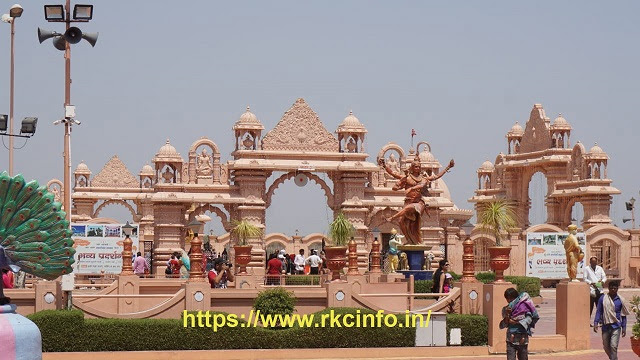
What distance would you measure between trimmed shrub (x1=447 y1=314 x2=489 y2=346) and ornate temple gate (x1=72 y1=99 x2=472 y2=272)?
23242 mm

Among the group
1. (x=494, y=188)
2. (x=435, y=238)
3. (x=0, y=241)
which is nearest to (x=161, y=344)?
(x=0, y=241)

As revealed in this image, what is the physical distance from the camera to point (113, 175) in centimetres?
6016

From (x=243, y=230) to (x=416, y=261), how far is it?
10.3 metres

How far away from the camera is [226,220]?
43031 millimetres

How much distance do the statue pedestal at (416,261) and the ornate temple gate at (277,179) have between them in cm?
1077

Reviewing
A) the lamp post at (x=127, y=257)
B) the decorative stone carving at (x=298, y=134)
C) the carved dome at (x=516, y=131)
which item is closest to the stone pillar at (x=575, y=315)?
the lamp post at (x=127, y=257)

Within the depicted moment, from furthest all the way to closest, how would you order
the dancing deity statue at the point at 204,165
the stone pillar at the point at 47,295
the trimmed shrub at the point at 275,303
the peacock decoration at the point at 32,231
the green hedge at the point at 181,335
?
the dancing deity statue at the point at 204,165, the trimmed shrub at the point at 275,303, the stone pillar at the point at 47,295, the green hedge at the point at 181,335, the peacock decoration at the point at 32,231

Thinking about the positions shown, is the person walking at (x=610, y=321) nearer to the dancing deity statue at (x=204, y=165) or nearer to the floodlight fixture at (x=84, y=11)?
the floodlight fixture at (x=84, y=11)

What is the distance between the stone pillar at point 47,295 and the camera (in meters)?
17.3

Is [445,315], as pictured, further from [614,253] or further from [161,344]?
[614,253]

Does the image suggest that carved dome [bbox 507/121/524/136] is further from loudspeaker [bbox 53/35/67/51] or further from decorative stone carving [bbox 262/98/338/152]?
loudspeaker [bbox 53/35/67/51]

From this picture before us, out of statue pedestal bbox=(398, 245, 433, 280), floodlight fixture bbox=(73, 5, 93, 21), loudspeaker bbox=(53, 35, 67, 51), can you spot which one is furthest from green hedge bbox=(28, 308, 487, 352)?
statue pedestal bbox=(398, 245, 433, 280)

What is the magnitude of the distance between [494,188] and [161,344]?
4338 centimetres

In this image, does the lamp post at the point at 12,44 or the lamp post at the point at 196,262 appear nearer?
the lamp post at the point at 196,262
